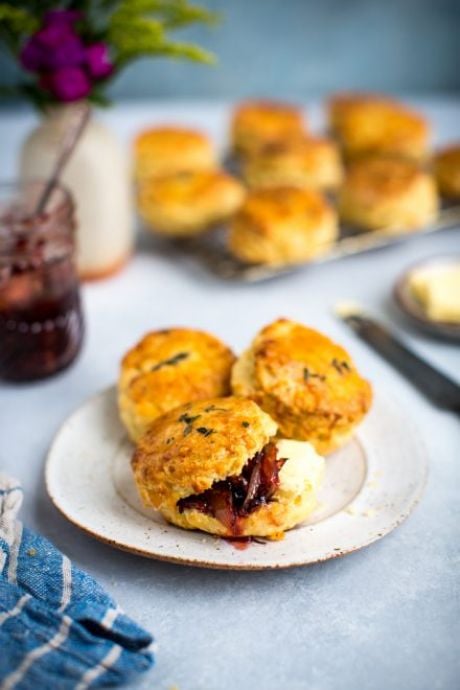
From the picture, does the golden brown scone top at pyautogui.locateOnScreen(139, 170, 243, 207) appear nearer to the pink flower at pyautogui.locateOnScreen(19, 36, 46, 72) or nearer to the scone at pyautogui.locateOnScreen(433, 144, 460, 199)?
the pink flower at pyautogui.locateOnScreen(19, 36, 46, 72)

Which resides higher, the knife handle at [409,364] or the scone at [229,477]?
the scone at [229,477]

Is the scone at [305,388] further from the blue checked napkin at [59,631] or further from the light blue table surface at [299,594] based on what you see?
the blue checked napkin at [59,631]

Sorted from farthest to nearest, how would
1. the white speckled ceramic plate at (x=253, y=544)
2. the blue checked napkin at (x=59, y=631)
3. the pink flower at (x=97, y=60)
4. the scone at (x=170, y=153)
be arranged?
the scone at (x=170, y=153)
the pink flower at (x=97, y=60)
the white speckled ceramic plate at (x=253, y=544)
the blue checked napkin at (x=59, y=631)

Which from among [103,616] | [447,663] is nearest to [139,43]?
[103,616]

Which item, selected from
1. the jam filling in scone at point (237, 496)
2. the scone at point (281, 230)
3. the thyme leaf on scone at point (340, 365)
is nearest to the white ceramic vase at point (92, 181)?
the scone at point (281, 230)

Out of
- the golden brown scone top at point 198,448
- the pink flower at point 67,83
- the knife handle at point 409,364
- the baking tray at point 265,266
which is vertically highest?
the pink flower at point 67,83

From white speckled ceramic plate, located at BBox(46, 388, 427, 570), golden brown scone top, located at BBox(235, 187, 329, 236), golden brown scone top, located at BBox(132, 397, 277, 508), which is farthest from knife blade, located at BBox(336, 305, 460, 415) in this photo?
golden brown scone top, located at BBox(132, 397, 277, 508)

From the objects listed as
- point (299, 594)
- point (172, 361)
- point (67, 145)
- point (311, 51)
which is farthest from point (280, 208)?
point (311, 51)
